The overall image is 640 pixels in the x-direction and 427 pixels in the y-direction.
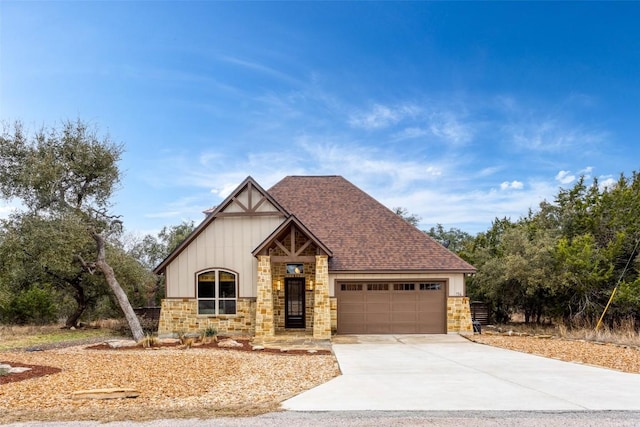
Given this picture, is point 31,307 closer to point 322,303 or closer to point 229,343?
point 229,343

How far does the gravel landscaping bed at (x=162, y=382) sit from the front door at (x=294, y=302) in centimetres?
595

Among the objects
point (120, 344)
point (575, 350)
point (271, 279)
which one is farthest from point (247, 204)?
point (575, 350)

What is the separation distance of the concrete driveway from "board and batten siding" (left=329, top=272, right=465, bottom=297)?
4446 millimetres

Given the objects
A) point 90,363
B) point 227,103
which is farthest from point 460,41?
point 90,363

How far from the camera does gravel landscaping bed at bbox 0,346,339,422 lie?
6051 millimetres

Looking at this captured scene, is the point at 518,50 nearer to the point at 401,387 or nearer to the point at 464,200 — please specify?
the point at 464,200

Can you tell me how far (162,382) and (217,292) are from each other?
868cm

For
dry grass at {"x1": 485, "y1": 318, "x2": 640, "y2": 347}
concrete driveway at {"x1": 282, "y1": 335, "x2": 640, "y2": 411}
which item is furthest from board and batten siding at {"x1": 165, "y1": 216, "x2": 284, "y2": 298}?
dry grass at {"x1": 485, "y1": 318, "x2": 640, "y2": 347}

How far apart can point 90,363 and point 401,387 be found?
7.48 m

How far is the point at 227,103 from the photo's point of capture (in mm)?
21234

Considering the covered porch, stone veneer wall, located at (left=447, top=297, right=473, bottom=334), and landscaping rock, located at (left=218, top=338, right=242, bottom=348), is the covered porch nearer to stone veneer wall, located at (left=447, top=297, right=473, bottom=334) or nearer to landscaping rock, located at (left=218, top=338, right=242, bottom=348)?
landscaping rock, located at (left=218, top=338, right=242, bottom=348)

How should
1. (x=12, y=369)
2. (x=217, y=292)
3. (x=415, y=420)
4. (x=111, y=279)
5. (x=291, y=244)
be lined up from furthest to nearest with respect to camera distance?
(x=217, y=292)
(x=291, y=244)
(x=111, y=279)
(x=12, y=369)
(x=415, y=420)

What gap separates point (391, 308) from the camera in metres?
16.7

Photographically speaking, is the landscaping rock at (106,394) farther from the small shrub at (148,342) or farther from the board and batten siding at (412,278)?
the board and batten siding at (412,278)
